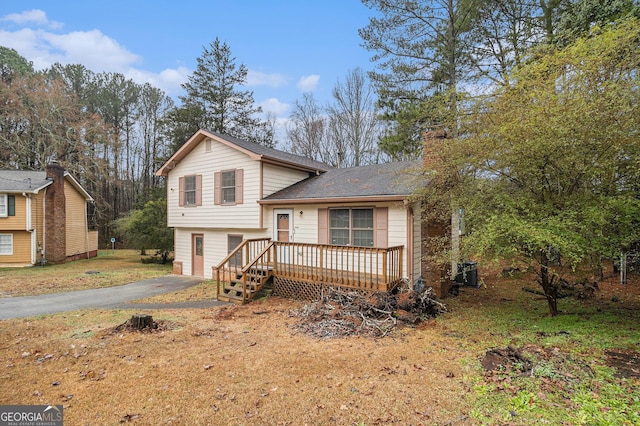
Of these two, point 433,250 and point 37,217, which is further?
point 37,217

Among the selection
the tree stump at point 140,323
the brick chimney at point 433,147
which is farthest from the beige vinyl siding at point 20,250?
the brick chimney at point 433,147

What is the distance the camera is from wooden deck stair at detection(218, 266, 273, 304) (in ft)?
31.3

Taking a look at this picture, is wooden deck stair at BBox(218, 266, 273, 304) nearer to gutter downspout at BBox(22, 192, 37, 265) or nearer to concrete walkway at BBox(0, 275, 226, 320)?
concrete walkway at BBox(0, 275, 226, 320)

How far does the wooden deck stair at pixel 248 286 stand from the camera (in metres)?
9.54

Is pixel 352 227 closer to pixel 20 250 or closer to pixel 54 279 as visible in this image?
pixel 54 279

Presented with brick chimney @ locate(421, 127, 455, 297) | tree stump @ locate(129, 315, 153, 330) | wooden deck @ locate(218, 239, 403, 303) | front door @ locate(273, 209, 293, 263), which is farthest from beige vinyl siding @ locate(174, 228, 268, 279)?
brick chimney @ locate(421, 127, 455, 297)

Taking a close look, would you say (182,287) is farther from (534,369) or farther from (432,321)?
(534,369)

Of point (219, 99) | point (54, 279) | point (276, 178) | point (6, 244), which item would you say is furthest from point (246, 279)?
point (219, 99)

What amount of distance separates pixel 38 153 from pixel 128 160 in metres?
8.28

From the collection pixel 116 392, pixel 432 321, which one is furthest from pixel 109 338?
pixel 432 321

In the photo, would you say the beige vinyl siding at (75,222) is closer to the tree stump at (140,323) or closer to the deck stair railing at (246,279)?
the deck stair railing at (246,279)

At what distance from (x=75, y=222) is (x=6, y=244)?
398cm

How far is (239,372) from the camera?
465cm

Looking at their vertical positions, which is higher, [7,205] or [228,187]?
[228,187]
